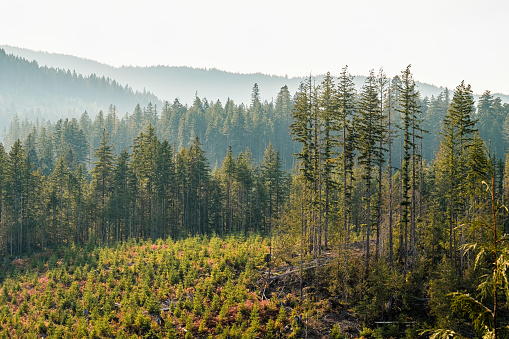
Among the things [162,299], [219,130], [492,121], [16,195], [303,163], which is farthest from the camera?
[219,130]

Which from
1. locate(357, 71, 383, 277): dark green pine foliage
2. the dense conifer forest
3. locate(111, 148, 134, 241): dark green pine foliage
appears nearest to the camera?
the dense conifer forest

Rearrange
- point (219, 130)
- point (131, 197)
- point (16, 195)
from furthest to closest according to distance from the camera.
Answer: point (219, 130), point (131, 197), point (16, 195)

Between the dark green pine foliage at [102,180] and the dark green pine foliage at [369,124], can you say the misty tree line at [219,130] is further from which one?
the dark green pine foliage at [369,124]

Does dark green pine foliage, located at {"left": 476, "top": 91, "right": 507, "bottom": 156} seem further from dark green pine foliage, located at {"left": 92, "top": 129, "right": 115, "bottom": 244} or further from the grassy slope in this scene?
dark green pine foliage, located at {"left": 92, "top": 129, "right": 115, "bottom": 244}

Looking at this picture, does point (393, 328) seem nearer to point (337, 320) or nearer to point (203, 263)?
point (337, 320)

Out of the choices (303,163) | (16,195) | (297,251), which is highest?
(303,163)

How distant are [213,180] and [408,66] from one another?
3711 centimetres

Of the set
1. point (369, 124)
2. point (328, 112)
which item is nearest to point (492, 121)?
point (369, 124)

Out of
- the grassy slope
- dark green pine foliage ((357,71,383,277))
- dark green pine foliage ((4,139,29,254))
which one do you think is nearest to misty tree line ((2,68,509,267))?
dark green pine foliage ((357,71,383,277))

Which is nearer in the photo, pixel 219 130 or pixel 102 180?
pixel 102 180

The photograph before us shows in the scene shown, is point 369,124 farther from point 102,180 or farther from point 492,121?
point 492,121

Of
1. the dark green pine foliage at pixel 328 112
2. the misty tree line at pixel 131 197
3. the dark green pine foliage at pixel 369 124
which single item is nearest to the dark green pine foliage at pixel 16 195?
the misty tree line at pixel 131 197

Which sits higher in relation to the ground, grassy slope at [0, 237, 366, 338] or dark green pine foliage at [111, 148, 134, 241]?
dark green pine foliage at [111, 148, 134, 241]

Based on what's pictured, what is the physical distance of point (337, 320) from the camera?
2562cm
